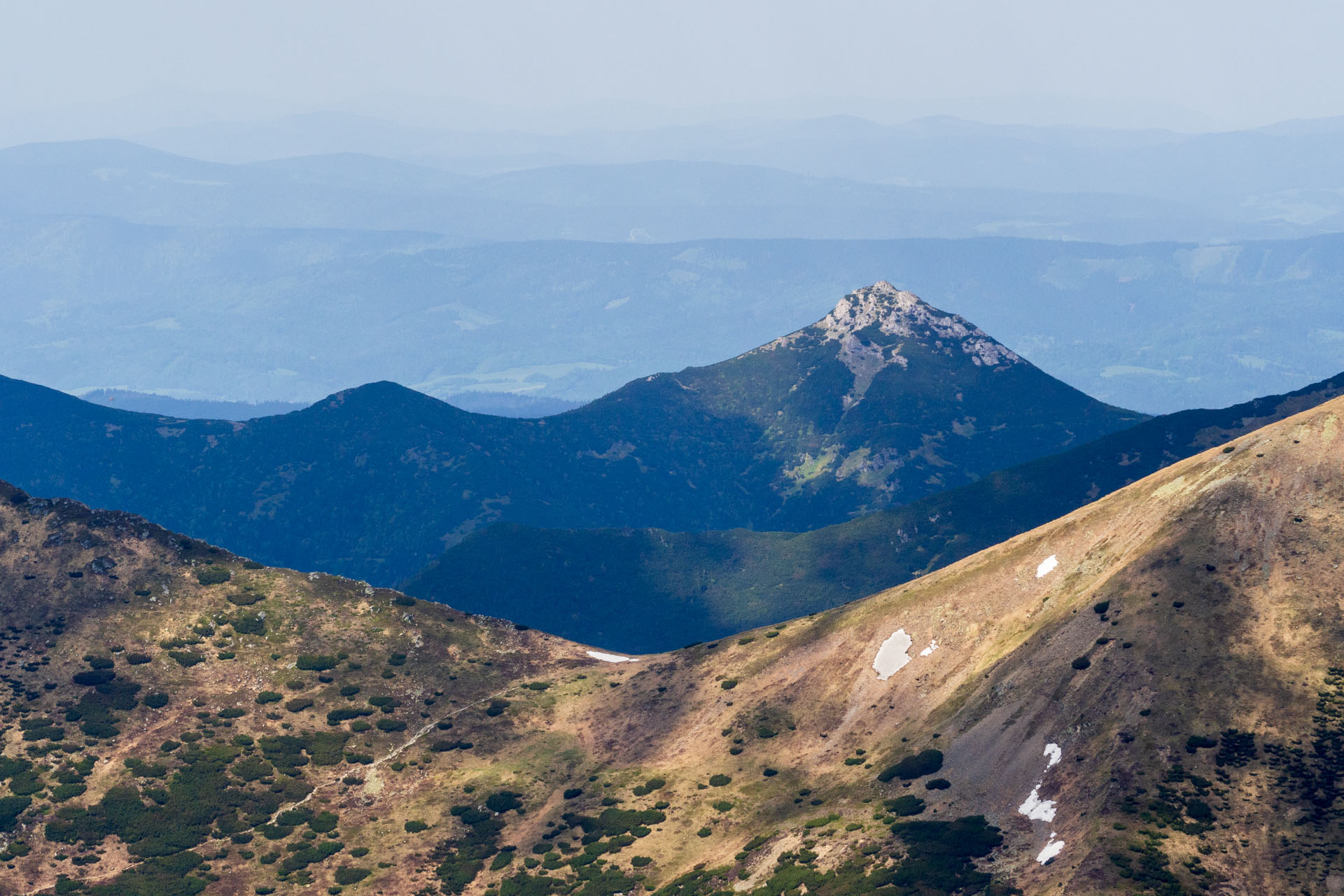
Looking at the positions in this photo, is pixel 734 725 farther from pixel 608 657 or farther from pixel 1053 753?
pixel 1053 753

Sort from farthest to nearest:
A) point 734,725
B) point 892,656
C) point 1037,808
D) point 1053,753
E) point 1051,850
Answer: point 734,725 → point 892,656 → point 1053,753 → point 1037,808 → point 1051,850

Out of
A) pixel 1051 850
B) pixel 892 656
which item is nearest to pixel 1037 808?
pixel 1051 850

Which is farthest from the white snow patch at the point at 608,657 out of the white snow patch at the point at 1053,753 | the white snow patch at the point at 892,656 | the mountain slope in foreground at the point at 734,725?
the white snow patch at the point at 1053,753

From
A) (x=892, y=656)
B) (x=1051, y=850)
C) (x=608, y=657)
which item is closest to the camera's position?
(x=1051, y=850)

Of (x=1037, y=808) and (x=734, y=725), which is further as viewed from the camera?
(x=734, y=725)

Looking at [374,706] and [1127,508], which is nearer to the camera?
[1127,508]

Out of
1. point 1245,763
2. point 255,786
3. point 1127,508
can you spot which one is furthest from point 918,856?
point 255,786

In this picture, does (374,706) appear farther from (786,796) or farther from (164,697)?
(786,796)
